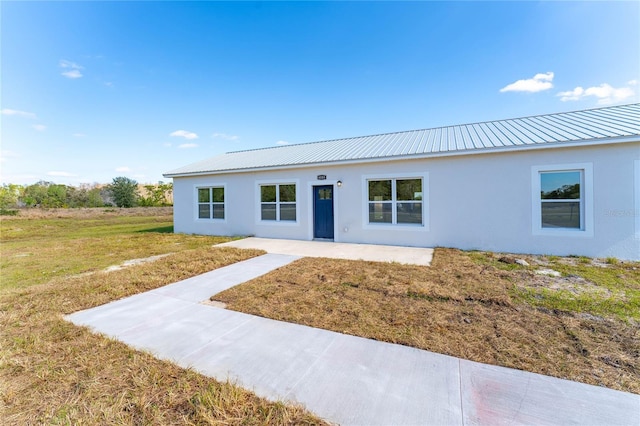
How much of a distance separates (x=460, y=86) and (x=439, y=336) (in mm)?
14549

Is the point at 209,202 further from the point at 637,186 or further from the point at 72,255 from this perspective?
the point at 637,186

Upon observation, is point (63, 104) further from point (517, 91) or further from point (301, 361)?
point (517, 91)

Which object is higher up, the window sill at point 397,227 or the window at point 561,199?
the window at point 561,199

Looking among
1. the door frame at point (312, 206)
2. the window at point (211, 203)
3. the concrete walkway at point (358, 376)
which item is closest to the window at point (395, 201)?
A: the door frame at point (312, 206)

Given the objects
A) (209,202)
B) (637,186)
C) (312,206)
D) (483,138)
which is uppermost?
(483,138)

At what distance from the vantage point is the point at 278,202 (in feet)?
36.0

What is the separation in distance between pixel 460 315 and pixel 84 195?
149 ft

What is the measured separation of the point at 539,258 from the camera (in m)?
6.86

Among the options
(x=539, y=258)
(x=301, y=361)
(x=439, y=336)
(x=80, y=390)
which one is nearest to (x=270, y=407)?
(x=301, y=361)

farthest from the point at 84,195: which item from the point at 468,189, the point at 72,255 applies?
the point at 468,189

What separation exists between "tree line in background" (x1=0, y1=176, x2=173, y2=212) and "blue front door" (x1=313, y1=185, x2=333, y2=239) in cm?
3106

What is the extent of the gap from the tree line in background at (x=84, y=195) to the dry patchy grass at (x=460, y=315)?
35569 millimetres

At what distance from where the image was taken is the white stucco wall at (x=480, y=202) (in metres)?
6.54

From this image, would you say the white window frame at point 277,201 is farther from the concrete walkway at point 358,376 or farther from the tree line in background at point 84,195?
the tree line in background at point 84,195
